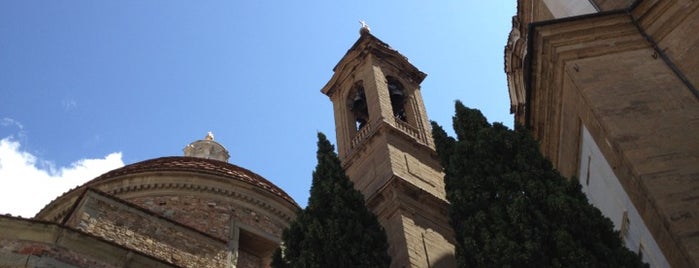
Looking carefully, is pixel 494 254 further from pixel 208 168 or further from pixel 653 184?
pixel 208 168

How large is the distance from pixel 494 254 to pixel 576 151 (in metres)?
3.61

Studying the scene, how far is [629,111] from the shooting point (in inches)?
399

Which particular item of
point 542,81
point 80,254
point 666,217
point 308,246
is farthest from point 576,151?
point 80,254

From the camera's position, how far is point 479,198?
992cm

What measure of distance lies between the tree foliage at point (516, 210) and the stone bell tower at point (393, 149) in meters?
2.73

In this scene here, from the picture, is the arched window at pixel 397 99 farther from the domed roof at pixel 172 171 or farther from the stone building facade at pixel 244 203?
the domed roof at pixel 172 171

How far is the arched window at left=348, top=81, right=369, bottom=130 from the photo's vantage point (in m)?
20.1

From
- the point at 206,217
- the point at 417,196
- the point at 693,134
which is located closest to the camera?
the point at 693,134

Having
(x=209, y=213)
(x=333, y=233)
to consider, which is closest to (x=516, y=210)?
(x=333, y=233)

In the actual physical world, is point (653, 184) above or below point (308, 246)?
below

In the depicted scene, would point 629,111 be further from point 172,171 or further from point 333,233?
point 172,171

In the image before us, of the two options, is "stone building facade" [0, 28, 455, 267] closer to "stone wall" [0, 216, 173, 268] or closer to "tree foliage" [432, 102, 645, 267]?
"stone wall" [0, 216, 173, 268]

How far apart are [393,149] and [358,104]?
13.3 feet

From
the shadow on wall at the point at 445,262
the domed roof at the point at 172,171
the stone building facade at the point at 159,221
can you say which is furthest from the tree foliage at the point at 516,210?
the domed roof at the point at 172,171
